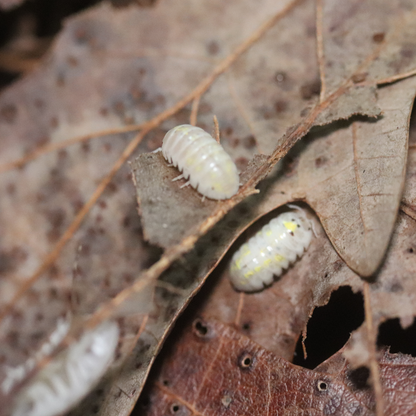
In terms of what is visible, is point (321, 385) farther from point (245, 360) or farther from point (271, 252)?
point (271, 252)

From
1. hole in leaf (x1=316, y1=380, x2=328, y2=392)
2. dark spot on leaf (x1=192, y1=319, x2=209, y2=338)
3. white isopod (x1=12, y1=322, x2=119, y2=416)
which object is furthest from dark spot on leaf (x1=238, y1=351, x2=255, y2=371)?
white isopod (x1=12, y1=322, x2=119, y2=416)

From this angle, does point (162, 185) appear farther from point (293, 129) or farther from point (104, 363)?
point (104, 363)

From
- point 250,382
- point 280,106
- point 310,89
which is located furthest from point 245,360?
point 310,89

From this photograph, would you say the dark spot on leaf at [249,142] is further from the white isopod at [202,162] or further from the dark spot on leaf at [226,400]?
the dark spot on leaf at [226,400]

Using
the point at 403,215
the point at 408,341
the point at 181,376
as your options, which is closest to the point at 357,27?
the point at 403,215

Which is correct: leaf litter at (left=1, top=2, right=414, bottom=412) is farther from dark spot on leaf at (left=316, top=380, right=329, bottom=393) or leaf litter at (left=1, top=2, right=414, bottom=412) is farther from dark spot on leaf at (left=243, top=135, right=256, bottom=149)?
dark spot on leaf at (left=316, top=380, right=329, bottom=393)

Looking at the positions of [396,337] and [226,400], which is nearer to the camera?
[396,337]
